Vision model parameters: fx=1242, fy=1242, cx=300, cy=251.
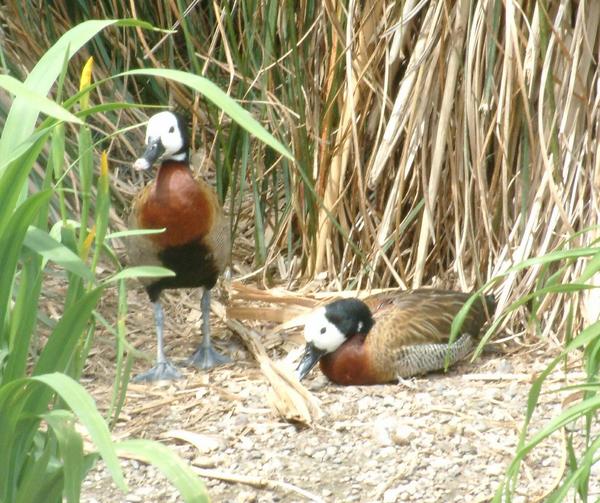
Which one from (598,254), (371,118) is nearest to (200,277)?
(371,118)

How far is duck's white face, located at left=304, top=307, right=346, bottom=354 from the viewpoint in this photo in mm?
3922

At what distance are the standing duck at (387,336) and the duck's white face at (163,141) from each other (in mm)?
743

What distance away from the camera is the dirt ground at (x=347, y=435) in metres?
3.00

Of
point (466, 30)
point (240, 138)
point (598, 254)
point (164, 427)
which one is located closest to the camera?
point (598, 254)

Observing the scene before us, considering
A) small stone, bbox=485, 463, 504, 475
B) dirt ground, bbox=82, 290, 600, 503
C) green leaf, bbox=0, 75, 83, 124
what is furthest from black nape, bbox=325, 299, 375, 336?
green leaf, bbox=0, 75, 83, 124

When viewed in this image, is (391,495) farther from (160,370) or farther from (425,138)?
(425,138)

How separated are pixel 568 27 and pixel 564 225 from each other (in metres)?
0.57

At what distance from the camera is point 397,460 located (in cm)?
314

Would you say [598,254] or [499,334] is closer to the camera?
[598,254]

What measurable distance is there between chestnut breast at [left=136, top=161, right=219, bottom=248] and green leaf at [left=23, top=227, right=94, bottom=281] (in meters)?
2.25

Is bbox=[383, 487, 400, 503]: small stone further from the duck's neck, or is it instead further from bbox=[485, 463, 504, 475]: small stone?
the duck's neck

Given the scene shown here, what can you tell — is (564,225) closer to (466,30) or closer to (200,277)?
(466,30)

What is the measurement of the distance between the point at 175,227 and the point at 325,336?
2.02 feet

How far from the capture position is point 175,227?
13.3ft
